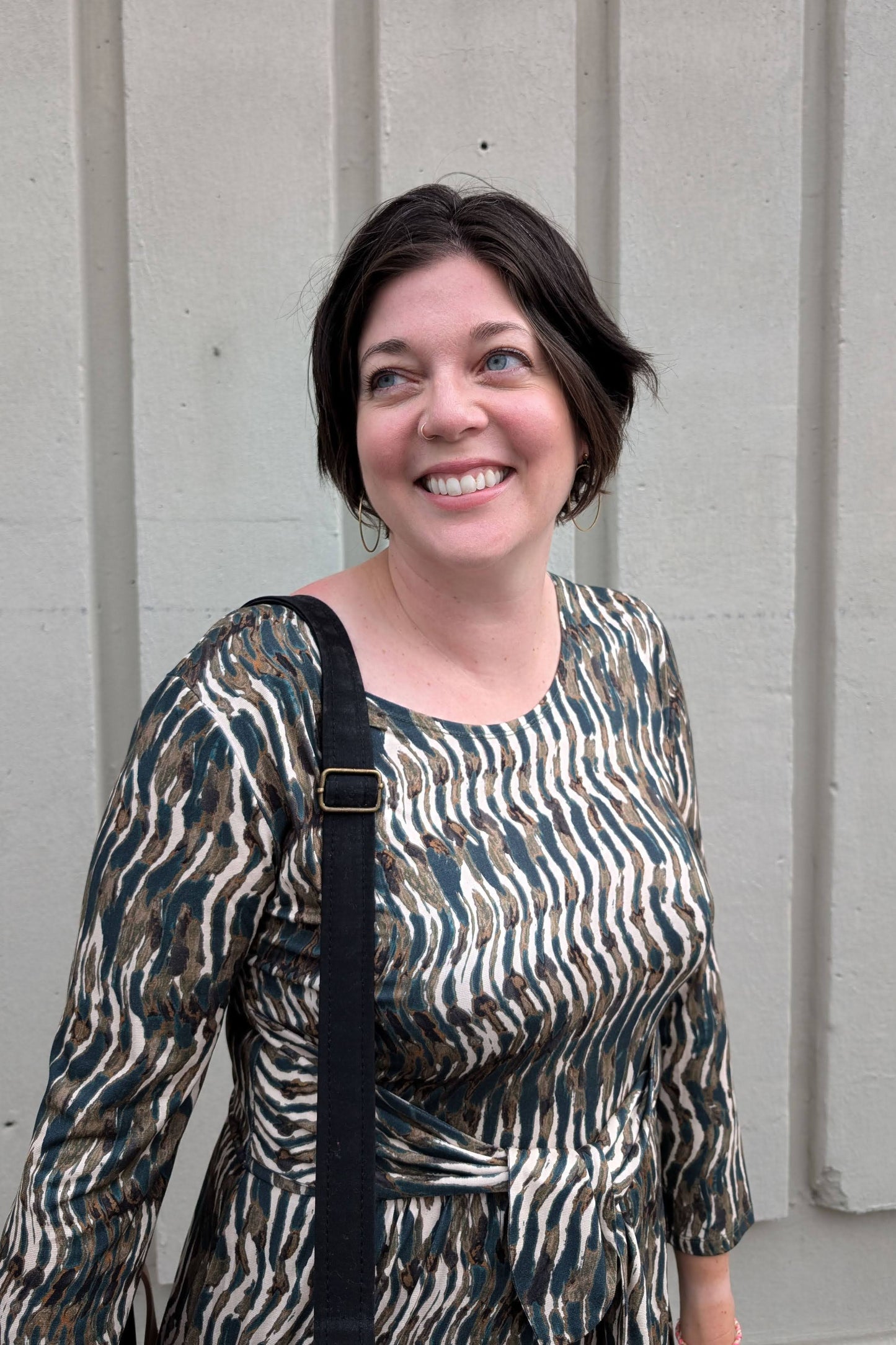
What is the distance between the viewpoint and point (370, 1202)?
1.32m

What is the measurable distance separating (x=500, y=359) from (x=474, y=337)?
48mm

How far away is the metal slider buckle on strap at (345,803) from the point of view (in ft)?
4.26

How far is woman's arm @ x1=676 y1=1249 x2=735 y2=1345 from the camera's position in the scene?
5.77ft

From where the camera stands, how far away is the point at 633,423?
101 inches

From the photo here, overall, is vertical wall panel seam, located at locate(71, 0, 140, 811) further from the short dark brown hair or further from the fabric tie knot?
the fabric tie knot

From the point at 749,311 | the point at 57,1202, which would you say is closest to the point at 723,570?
the point at 749,311

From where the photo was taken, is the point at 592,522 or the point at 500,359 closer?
the point at 500,359

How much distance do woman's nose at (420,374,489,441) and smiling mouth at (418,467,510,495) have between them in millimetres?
51

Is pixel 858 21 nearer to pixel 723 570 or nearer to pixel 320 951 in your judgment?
pixel 723 570

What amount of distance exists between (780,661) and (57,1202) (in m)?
2.00

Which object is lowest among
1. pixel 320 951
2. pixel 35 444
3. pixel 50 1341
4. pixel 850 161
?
pixel 50 1341

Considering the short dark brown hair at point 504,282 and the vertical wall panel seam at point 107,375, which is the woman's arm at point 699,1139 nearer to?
the short dark brown hair at point 504,282

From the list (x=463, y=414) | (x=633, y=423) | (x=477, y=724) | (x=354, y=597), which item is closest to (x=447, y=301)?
(x=463, y=414)

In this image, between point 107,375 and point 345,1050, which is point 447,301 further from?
point 107,375
